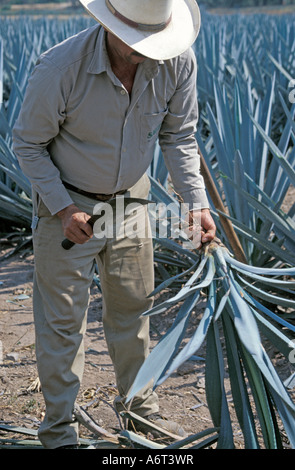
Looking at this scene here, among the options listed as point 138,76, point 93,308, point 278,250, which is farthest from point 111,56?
point 93,308

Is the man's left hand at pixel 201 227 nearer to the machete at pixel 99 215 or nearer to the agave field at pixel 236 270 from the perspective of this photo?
the agave field at pixel 236 270

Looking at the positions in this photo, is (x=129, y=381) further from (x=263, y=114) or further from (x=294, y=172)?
(x=263, y=114)

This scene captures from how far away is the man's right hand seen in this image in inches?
79.4

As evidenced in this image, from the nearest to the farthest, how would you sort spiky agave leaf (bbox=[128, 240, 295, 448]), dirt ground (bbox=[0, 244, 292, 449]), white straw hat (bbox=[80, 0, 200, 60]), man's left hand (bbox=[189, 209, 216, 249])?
1. spiky agave leaf (bbox=[128, 240, 295, 448])
2. white straw hat (bbox=[80, 0, 200, 60])
3. man's left hand (bbox=[189, 209, 216, 249])
4. dirt ground (bbox=[0, 244, 292, 449])

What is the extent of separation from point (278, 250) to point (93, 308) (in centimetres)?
100

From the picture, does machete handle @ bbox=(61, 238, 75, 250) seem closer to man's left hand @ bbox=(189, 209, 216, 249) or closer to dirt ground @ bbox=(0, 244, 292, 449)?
man's left hand @ bbox=(189, 209, 216, 249)

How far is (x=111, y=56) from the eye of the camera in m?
1.99

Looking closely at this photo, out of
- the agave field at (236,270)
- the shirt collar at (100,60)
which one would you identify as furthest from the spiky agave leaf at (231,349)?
the shirt collar at (100,60)

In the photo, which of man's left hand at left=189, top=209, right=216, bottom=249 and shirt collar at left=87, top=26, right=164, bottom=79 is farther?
man's left hand at left=189, top=209, right=216, bottom=249

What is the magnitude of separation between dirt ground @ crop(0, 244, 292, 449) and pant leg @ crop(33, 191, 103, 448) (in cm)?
15

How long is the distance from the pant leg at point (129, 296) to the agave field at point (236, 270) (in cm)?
16

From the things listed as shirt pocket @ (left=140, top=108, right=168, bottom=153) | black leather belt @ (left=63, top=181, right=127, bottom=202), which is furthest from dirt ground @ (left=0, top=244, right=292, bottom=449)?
shirt pocket @ (left=140, top=108, right=168, bottom=153)

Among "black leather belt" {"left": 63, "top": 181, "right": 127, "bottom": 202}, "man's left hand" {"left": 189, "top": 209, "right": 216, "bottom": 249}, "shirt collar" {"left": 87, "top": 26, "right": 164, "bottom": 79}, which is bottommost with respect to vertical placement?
"man's left hand" {"left": 189, "top": 209, "right": 216, "bottom": 249}
